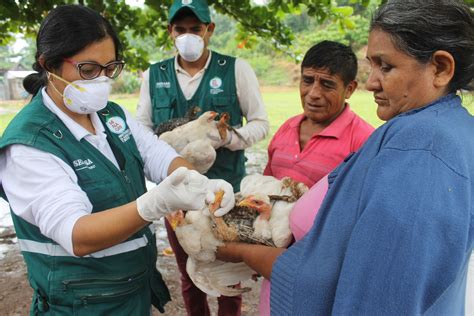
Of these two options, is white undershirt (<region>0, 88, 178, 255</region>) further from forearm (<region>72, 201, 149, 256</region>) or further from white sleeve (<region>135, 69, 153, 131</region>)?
white sleeve (<region>135, 69, 153, 131</region>)

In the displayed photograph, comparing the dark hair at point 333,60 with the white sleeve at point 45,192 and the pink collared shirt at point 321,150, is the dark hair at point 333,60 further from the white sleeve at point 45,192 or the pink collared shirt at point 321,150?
the white sleeve at point 45,192

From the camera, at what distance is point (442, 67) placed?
1111mm

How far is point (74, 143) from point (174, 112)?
4.98 feet

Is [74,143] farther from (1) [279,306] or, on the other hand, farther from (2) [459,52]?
(2) [459,52]

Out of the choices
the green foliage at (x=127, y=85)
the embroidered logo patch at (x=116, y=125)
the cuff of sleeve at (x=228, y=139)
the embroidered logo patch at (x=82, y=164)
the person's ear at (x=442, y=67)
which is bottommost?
the green foliage at (x=127, y=85)

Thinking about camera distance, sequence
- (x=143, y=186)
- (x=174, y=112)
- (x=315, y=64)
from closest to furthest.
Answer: (x=143, y=186) < (x=315, y=64) < (x=174, y=112)

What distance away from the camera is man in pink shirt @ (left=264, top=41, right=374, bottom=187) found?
2.25 metres

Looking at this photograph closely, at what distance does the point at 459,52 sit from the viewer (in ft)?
3.59

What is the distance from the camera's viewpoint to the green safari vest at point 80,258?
155 cm

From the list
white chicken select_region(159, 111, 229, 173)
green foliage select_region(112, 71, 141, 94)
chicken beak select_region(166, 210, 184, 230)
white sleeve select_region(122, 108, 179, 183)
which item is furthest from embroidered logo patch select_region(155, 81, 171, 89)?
green foliage select_region(112, 71, 141, 94)

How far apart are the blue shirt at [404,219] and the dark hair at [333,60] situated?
51.2 inches

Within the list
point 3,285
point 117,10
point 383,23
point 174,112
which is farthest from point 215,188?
point 117,10

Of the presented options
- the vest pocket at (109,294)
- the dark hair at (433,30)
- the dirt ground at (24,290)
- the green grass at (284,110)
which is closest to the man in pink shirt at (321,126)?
the vest pocket at (109,294)

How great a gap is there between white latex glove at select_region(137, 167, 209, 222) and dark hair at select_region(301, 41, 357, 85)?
1.21 meters
